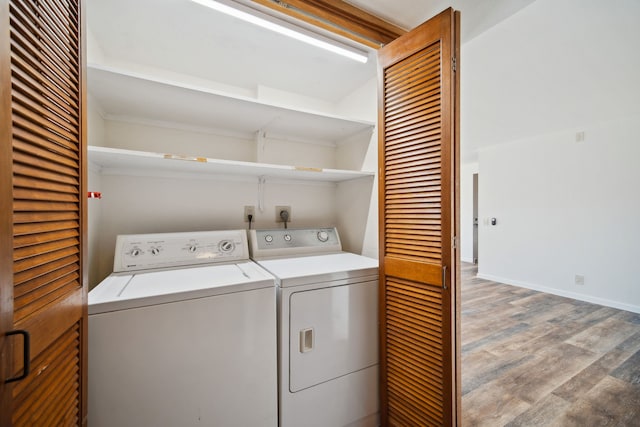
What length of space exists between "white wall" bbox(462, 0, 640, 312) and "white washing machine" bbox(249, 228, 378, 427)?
2201 mm

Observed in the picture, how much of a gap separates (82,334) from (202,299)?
1.29 ft

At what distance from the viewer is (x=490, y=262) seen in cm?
498

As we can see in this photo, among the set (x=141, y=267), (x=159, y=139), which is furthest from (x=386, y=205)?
(x=159, y=139)

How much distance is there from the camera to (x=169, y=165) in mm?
1582

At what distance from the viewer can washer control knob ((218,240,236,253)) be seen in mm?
1738

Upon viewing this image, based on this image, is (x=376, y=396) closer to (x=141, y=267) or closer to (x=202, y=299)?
(x=202, y=299)

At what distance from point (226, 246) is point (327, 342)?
2.87ft

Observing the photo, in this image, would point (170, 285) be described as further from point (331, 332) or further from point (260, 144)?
point (260, 144)

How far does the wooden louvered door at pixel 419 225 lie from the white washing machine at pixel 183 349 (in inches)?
26.8

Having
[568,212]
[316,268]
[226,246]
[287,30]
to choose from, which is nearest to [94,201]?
[226,246]

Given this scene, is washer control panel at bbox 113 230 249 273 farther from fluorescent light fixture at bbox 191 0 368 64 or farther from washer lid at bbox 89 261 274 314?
fluorescent light fixture at bbox 191 0 368 64

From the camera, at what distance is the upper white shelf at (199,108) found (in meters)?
1.31

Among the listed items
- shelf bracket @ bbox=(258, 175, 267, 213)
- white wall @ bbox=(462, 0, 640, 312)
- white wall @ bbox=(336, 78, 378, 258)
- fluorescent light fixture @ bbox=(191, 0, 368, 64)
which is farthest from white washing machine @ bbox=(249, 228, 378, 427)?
white wall @ bbox=(462, 0, 640, 312)

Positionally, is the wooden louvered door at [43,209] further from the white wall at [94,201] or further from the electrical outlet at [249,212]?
the electrical outlet at [249,212]
